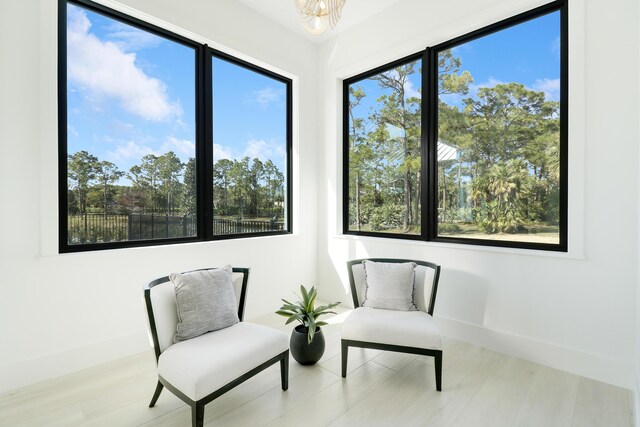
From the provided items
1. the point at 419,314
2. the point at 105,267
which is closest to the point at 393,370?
the point at 419,314

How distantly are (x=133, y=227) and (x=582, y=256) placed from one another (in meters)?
3.54

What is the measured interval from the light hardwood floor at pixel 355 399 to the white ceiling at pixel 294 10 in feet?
11.4

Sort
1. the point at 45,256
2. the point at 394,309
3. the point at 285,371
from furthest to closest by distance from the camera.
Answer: the point at 394,309 → the point at 45,256 → the point at 285,371

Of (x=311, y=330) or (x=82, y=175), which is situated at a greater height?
(x=82, y=175)

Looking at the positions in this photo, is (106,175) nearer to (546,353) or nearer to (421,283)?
(421,283)

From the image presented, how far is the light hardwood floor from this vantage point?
1.81m

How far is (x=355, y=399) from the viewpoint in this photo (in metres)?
2.01

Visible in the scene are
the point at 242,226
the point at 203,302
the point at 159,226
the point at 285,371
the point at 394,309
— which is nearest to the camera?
the point at 203,302

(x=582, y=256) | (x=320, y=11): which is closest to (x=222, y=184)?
(x=320, y=11)

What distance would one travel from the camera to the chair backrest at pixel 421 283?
249 cm

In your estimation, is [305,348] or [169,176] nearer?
[305,348]

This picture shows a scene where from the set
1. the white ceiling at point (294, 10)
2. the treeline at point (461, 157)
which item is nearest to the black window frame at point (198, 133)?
the white ceiling at point (294, 10)

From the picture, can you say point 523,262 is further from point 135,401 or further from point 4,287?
point 4,287

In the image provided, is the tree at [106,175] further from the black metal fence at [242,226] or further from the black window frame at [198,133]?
the black metal fence at [242,226]
